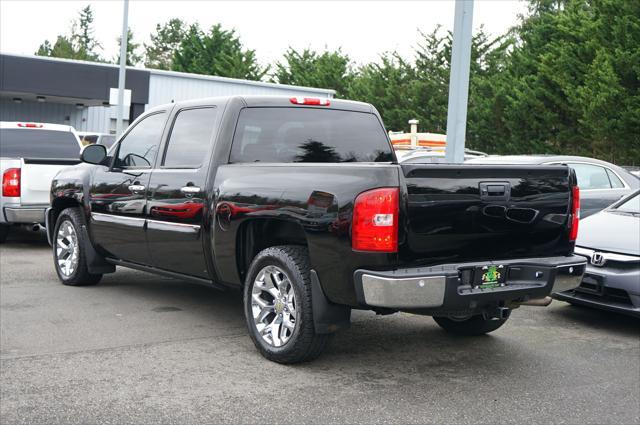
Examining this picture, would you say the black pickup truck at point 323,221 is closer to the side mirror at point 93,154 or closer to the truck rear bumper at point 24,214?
the side mirror at point 93,154

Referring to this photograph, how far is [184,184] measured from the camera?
6152mm

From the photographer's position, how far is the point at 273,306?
5.36m

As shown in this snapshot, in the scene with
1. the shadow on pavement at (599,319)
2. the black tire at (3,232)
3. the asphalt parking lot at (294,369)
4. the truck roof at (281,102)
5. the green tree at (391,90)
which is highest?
the green tree at (391,90)

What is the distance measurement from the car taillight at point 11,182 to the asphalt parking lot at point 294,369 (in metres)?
3.35

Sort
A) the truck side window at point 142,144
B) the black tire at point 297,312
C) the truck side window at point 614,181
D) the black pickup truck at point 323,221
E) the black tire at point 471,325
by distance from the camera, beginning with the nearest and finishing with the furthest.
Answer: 1. the black pickup truck at point 323,221
2. the black tire at point 297,312
3. the black tire at point 471,325
4. the truck side window at point 142,144
5. the truck side window at point 614,181

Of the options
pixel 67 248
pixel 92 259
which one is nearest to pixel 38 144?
pixel 67 248

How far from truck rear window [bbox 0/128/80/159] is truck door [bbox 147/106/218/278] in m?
5.65

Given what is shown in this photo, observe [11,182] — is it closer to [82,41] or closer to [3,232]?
[3,232]

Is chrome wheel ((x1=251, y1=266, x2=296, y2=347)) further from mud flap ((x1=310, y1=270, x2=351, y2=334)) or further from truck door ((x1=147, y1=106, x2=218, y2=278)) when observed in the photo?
truck door ((x1=147, y1=106, x2=218, y2=278))

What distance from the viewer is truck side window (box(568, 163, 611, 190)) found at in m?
10.7

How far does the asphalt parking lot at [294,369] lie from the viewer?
14.4ft

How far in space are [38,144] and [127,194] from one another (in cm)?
563

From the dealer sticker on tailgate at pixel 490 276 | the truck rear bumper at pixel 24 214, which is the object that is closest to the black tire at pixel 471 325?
the dealer sticker on tailgate at pixel 490 276

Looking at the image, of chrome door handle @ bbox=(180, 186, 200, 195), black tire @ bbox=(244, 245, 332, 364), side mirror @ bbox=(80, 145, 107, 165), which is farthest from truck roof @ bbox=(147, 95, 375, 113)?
black tire @ bbox=(244, 245, 332, 364)
